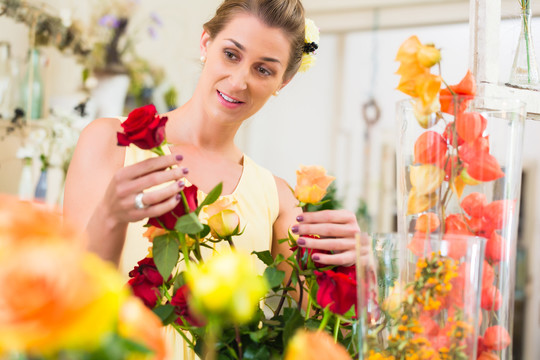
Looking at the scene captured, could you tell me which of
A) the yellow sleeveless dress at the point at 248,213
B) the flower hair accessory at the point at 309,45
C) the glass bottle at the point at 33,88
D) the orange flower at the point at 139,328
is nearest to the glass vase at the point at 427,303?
the orange flower at the point at 139,328

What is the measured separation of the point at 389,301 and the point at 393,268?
1.1 inches

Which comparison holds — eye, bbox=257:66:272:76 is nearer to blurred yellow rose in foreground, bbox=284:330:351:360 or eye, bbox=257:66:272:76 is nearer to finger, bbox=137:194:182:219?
finger, bbox=137:194:182:219

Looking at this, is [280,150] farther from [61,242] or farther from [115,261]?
[61,242]

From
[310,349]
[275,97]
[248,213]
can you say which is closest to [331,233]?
[310,349]

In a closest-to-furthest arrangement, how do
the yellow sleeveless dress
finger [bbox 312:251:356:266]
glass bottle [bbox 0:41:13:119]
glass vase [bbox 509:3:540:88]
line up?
finger [bbox 312:251:356:266], glass vase [bbox 509:3:540:88], the yellow sleeveless dress, glass bottle [bbox 0:41:13:119]

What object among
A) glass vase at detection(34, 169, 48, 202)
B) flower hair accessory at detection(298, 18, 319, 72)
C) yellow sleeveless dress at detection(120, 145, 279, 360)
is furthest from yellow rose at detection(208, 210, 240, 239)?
glass vase at detection(34, 169, 48, 202)

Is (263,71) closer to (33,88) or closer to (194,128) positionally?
(194,128)

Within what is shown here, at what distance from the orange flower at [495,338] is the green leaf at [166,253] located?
28 cm

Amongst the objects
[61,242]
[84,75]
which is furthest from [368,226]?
[61,242]

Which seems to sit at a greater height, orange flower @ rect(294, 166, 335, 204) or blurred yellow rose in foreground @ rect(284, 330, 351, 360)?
orange flower @ rect(294, 166, 335, 204)

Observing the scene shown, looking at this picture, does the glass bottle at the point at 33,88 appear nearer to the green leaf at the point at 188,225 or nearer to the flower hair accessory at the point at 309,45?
the flower hair accessory at the point at 309,45

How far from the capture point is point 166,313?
19.6 inches

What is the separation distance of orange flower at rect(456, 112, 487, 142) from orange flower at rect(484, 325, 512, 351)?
0.17 meters

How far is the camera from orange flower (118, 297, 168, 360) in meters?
0.26
